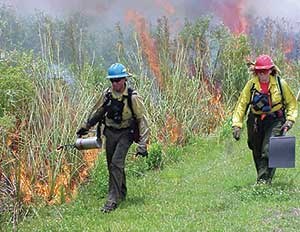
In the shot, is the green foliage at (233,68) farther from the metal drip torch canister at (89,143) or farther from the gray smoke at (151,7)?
the metal drip torch canister at (89,143)

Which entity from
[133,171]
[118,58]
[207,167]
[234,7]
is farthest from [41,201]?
[234,7]

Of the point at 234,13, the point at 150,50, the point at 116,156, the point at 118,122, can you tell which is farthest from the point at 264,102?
the point at 234,13

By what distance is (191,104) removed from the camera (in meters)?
13.8

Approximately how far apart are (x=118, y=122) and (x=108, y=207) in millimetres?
996

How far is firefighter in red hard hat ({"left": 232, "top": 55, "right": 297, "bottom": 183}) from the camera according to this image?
848cm

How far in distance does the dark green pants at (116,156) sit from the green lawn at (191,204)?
23 centimetres

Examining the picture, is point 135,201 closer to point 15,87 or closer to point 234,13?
point 15,87

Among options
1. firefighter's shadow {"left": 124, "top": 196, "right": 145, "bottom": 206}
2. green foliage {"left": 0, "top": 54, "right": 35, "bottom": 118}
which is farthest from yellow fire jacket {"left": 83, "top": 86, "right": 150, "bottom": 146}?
green foliage {"left": 0, "top": 54, "right": 35, "bottom": 118}

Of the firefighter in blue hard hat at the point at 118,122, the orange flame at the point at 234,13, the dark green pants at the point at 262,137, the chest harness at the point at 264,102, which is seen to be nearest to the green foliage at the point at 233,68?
the orange flame at the point at 234,13

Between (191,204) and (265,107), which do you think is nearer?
(191,204)

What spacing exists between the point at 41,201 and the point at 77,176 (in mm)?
1263

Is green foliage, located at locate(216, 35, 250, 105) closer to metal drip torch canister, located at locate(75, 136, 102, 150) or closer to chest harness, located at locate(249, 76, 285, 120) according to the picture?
chest harness, located at locate(249, 76, 285, 120)

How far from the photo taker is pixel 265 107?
8570 mm

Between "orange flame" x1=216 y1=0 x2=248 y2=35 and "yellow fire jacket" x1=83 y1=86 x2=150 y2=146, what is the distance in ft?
45.7
